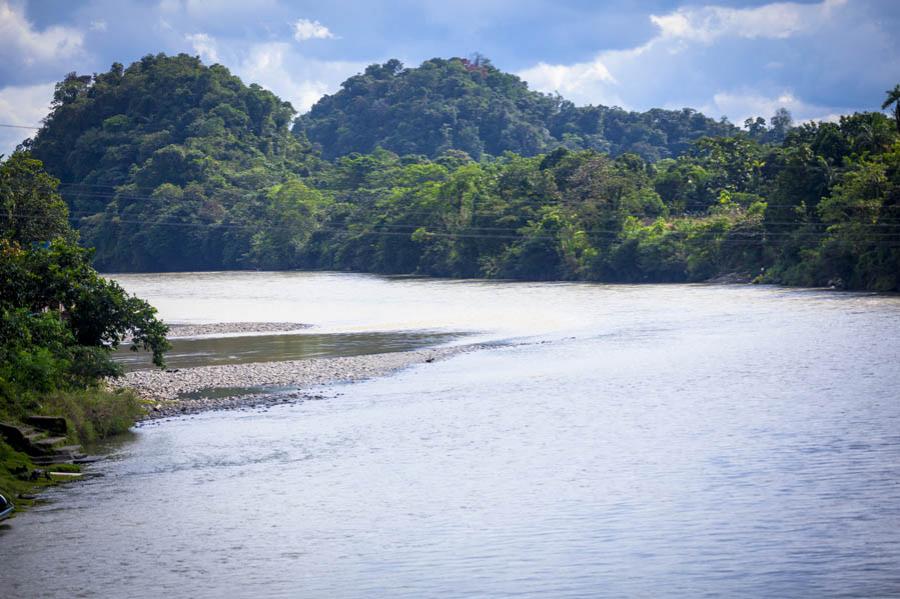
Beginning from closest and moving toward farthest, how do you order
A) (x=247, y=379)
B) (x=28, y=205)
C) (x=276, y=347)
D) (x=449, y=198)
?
(x=247, y=379) → (x=276, y=347) → (x=28, y=205) → (x=449, y=198)

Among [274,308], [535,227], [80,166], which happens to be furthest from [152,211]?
[274,308]

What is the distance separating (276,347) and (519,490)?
30198 millimetres

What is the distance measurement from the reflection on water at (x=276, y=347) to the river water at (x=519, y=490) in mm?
7295

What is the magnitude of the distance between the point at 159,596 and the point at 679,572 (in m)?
9.01

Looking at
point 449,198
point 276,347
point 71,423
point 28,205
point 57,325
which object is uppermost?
point 449,198

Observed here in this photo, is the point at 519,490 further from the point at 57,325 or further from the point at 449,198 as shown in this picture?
the point at 449,198

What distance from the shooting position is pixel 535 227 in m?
112

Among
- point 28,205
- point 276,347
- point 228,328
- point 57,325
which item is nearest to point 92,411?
point 57,325

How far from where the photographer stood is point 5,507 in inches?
910

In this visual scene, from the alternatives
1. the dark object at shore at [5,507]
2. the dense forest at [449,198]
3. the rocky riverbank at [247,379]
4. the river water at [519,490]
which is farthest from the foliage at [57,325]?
the dense forest at [449,198]

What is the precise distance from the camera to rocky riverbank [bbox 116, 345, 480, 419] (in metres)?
36.8

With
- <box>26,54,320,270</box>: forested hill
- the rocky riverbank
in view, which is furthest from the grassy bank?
<box>26,54,320,270</box>: forested hill

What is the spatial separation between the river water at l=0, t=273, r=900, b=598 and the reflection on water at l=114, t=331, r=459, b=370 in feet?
23.9

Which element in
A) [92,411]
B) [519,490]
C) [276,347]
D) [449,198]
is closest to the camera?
[519,490]
